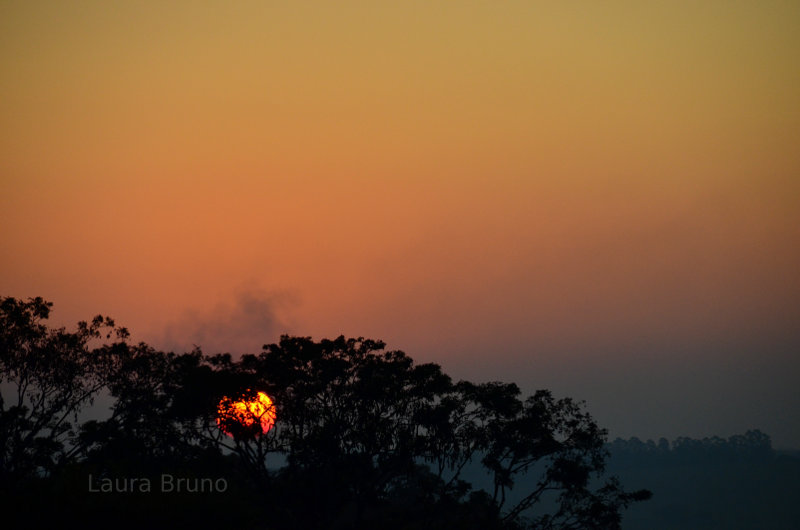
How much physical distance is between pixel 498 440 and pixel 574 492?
5211mm

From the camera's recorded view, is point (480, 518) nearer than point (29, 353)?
No

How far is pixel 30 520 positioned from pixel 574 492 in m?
28.8

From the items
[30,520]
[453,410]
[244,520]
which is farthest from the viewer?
[453,410]

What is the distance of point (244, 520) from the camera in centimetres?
2650

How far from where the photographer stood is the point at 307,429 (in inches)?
1535

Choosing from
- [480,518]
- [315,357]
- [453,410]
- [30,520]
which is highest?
[315,357]

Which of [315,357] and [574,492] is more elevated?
[315,357]

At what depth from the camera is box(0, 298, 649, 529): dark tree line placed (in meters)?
38.6

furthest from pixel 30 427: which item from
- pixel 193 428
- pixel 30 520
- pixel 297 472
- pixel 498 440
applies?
pixel 498 440

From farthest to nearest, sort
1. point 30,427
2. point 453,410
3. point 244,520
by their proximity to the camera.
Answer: point 453,410
point 30,427
point 244,520

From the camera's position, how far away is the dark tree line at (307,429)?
3859 cm

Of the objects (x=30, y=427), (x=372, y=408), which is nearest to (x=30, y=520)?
(x=30, y=427)

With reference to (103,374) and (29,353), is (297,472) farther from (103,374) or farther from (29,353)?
(29,353)

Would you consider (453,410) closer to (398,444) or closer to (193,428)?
(398,444)
